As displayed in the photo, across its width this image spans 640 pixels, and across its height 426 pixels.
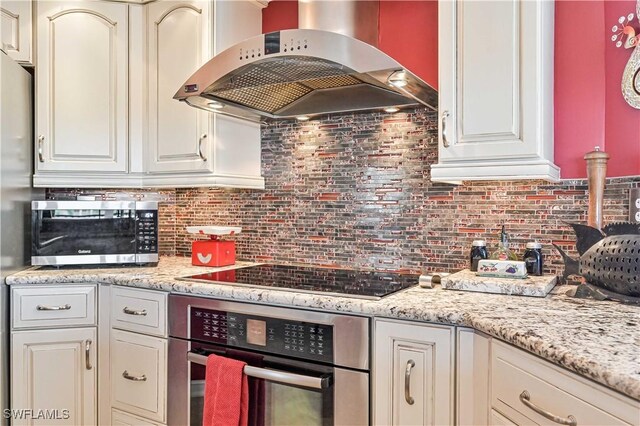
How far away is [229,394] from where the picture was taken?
1.68 metres

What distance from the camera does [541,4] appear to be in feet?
5.13

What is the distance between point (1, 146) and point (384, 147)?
5.32 feet

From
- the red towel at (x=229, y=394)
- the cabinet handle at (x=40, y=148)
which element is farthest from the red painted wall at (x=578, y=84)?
the cabinet handle at (x=40, y=148)

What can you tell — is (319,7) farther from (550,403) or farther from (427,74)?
(550,403)

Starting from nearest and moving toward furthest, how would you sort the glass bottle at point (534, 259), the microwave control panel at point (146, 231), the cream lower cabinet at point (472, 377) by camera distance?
the cream lower cabinet at point (472, 377) < the glass bottle at point (534, 259) < the microwave control panel at point (146, 231)

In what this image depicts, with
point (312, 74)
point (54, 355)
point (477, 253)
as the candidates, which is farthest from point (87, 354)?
point (477, 253)

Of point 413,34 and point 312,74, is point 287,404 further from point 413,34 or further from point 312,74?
point 413,34

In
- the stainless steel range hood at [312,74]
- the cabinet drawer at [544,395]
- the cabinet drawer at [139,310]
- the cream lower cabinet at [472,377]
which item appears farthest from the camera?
the cabinet drawer at [139,310]

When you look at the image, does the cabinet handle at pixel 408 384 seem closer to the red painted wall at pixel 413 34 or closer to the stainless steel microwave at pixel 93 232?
the red painted wall at pixel 413 34

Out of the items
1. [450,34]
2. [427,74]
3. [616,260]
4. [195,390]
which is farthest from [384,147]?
[195,390]

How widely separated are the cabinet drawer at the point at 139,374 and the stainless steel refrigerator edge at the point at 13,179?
0.43 meters

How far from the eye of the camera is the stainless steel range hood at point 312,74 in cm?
162

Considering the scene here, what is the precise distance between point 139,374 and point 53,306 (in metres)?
0.47

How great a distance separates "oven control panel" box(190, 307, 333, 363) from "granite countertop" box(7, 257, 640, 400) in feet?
0.24
